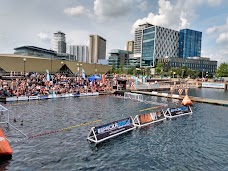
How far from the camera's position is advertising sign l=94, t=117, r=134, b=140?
66.7ft

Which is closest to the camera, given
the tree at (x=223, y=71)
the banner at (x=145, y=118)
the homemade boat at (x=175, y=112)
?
the banner at (x=145, y=118)

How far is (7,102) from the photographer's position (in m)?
39.3

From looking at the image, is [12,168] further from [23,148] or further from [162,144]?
[162,144]

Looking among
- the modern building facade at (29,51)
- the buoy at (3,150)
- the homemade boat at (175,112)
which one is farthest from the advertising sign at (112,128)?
the modern building facade at (29,51)

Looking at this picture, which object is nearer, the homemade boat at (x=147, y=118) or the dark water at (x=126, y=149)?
the dark water at (x=126, y=149)

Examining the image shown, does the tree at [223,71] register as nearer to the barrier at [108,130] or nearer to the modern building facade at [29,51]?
the modern building facade at [29,51]

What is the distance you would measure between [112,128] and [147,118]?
25.3 feet

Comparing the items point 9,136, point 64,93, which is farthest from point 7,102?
point 9,136

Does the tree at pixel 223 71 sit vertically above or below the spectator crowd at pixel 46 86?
above

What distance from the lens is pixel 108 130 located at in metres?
21.3

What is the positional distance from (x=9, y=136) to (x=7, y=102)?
858 inches

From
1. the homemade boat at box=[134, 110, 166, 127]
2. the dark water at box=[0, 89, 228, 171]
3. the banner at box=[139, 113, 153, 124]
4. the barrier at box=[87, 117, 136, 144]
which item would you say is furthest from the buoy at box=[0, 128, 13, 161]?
the banner at box=[139, 113, 153, 124]

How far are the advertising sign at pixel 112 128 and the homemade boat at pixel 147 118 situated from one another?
65.1 inches

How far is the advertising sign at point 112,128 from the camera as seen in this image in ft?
66.7
